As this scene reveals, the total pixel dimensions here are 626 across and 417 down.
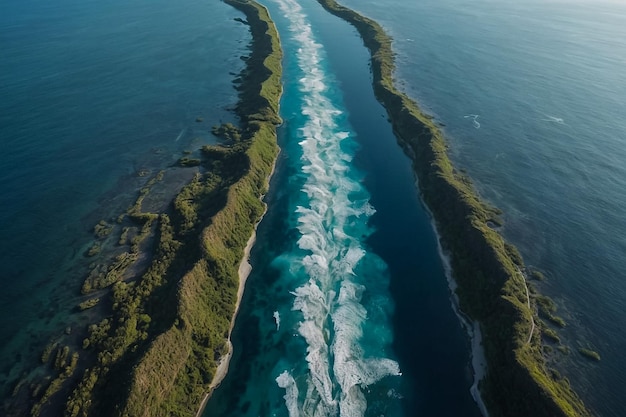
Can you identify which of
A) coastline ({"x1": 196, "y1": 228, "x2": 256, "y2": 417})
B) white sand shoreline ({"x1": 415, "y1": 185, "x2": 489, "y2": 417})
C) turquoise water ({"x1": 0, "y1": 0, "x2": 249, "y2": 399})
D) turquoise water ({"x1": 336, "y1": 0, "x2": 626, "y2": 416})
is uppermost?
turquoise water ({"x1": 336, "y1": 0, "x2": 626, "y2": 416})

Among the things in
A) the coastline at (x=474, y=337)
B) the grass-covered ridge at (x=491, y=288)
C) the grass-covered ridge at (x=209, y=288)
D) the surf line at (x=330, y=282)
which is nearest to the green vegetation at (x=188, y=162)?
the grass-covered ridge at (x=209, y=288)

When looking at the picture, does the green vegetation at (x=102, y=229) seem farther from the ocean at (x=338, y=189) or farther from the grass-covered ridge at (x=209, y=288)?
the grass-covered ridge at (x=209, y=288)

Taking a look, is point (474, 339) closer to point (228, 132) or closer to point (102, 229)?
point (102, 229)

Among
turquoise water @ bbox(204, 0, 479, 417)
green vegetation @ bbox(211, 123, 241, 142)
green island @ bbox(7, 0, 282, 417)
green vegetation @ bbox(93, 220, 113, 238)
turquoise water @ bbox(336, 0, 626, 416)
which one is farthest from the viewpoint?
green vegetation @ bbox(211, 123, 241, 142)

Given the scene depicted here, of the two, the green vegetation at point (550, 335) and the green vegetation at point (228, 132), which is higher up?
the green vegetation at point (550, 335)

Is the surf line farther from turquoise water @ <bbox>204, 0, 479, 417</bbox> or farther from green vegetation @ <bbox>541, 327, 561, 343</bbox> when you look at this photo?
green vegetation @ <bbox>541, 327, 561, 343</bbox>

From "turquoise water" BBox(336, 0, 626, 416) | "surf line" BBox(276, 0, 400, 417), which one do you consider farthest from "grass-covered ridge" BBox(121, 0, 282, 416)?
"turquoise water" BBox(336, 0, 626, 416)
